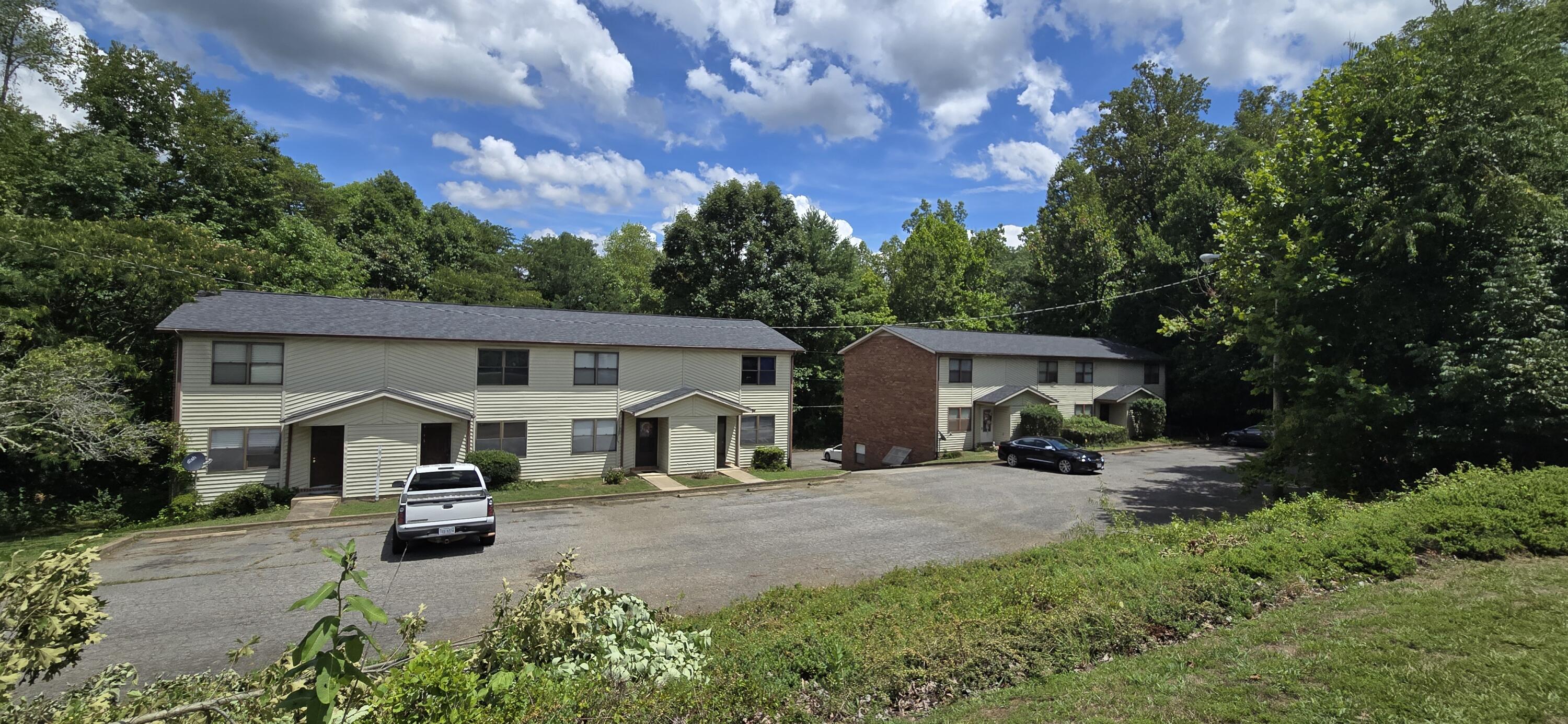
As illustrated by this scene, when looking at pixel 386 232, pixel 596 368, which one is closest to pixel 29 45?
pixel 386 232

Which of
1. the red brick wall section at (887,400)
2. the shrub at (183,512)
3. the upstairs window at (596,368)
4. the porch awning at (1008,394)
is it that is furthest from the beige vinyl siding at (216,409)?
the porch awning at (1008,394)

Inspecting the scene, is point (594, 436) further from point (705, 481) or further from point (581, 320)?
point (581, 320)

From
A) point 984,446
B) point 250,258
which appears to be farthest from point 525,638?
point 984,446

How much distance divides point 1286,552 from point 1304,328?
31.5ft

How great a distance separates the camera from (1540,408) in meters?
13.1

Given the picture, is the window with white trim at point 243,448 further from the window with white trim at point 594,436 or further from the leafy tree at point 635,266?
the leafy tree at point 635,266

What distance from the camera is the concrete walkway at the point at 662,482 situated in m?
22.6

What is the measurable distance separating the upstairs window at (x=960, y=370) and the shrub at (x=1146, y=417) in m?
11.6

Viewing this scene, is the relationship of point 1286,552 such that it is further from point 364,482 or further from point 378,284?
point 378,284

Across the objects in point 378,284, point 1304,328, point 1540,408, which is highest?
point 378,284

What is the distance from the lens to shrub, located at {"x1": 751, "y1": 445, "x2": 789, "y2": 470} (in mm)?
27188

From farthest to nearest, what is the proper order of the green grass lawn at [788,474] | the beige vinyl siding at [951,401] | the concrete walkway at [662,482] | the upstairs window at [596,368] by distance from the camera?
the beige vinyl siding at [951,401] → the green grass lawn at [788,474] → the upstairs window at [596,368] → the concrete walkway at [662,482]

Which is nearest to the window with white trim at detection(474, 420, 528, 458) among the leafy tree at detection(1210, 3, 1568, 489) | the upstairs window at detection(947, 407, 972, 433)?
the upstairs window at detection(947, 407, 972, 433)

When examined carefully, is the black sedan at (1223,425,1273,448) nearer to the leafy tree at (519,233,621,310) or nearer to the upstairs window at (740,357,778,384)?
the upstairs window at (740,357,778,384)
